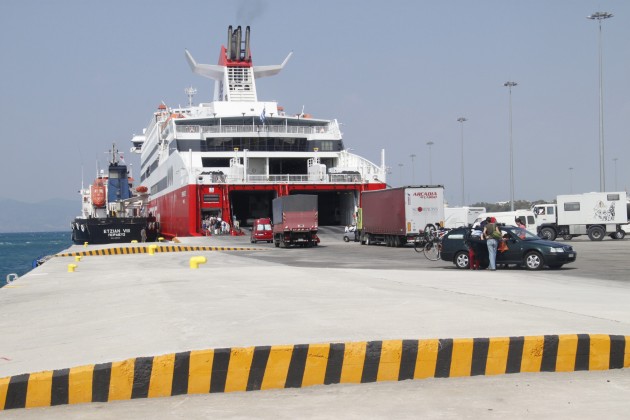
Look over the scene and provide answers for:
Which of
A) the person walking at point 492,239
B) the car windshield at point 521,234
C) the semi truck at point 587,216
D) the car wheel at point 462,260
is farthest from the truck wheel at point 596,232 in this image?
the person walking at point 492,239

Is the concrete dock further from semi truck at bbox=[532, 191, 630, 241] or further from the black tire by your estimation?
semi truck at bbox=[532, 191, 630, 241]

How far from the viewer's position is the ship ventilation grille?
67.6 m

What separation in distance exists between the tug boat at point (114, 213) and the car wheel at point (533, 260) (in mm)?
42894

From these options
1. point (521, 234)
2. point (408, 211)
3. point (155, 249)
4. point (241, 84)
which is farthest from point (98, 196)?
point (521, 234)

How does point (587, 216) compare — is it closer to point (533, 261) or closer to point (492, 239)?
point (533, 261)

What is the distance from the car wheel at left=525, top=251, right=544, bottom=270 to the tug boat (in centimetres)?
4289

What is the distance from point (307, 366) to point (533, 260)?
1596 cm

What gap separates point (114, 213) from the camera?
2906 inches

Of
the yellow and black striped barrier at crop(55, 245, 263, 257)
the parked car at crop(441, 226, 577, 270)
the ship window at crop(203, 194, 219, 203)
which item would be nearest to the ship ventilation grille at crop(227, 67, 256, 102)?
the ship window at crop(203, 194, 219, 203)

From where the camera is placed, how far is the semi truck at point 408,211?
38.2m

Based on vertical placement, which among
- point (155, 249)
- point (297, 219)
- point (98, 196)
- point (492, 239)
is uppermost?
point (98, 196)

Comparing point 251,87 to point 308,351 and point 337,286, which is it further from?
point 308,351

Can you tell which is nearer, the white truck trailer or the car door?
the car door

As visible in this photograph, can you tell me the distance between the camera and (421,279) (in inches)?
659
